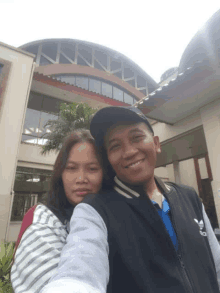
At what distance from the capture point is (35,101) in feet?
41.4

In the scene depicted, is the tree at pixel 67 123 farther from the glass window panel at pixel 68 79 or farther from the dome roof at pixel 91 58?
the dome roof at pixel 91 58

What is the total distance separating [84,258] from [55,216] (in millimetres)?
546

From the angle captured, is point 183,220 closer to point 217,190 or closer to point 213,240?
point 213,240

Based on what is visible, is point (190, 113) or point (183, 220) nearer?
point (183, 220)

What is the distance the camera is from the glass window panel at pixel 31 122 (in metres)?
11.4

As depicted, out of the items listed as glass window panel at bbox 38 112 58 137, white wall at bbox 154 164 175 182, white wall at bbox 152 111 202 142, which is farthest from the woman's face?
white wall at bbox 154 164 175 182

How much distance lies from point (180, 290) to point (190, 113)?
249 inches

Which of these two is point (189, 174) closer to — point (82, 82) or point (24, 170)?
point (24, 170)

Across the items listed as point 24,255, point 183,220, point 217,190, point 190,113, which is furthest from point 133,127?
point 190,113

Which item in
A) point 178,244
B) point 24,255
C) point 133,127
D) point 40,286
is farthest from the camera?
point 133,127

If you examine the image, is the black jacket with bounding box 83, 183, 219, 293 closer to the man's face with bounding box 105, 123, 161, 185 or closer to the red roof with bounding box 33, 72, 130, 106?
the man's face with bounding box 105, 123, 161, 185

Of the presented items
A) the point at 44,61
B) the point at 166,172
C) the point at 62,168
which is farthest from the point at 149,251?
the point at 44,61

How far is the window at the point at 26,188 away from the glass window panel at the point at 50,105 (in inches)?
180

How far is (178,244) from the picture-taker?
0.95m
